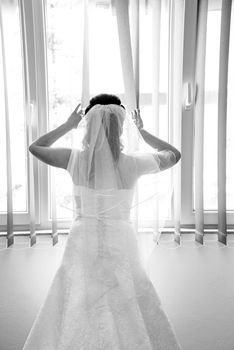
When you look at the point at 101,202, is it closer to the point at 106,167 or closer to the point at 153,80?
the point at 106,167

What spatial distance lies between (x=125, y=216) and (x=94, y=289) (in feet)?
0.94

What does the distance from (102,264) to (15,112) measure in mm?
940

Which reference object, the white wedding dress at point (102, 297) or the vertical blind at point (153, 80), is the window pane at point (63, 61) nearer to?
the vertical blind at point (153, 80)

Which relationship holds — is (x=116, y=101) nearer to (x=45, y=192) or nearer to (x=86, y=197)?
(x=86, y=197)

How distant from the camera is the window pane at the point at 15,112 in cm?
163

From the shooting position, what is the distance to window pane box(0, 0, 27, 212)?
1.63 metres

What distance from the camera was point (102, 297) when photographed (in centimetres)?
116

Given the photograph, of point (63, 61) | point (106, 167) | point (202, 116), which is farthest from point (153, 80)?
point (106, 167)

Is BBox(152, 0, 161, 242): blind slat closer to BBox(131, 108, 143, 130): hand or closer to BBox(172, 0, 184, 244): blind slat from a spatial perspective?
BBox(172, 0, 184, 244): blind slat

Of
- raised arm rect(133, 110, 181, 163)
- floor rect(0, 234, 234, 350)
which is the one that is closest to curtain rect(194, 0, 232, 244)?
floor rect(0, 234, 234, 350)

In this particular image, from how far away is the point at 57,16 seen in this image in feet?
5.35

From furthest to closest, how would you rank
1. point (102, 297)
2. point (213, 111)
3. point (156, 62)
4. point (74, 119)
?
point (213, 111) → point (156, 62) → point (74, 119) → point (102, 297)

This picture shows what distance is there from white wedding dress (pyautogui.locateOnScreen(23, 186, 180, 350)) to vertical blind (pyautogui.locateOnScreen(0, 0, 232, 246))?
380mm

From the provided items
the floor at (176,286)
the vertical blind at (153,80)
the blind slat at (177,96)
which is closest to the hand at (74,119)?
the vertical blind at (153,80)
